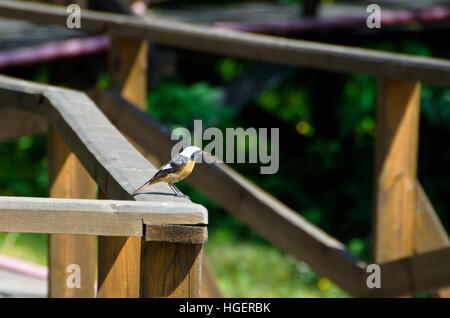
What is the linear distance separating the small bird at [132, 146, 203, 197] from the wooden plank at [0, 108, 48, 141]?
5.61 ft

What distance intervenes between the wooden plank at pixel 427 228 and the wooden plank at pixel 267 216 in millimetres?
267

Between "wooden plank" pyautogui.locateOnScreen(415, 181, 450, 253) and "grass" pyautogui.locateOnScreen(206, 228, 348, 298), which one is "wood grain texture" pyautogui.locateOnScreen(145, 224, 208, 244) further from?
"grass" pyautogui.locateOnScreen(206, 228, 348, 298)

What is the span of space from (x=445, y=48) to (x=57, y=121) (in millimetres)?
6068

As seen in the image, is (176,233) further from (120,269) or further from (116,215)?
(120,269)

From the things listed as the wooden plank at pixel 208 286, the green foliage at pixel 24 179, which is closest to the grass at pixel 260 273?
the green foliage at pixel 24 179

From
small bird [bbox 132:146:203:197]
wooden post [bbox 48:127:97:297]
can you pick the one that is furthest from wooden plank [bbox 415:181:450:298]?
small bird [bbox 132:146:203:197]

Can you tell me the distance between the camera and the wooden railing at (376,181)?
272 centimetres

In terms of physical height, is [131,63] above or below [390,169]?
above

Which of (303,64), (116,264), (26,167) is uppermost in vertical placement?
(303,64)

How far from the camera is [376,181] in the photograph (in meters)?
2.90

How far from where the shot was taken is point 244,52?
10.6 feet

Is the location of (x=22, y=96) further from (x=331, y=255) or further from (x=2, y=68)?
(x=2, y=68)

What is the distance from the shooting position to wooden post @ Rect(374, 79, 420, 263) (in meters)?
2.82

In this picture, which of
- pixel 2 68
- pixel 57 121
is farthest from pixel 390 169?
pixel 2 68
